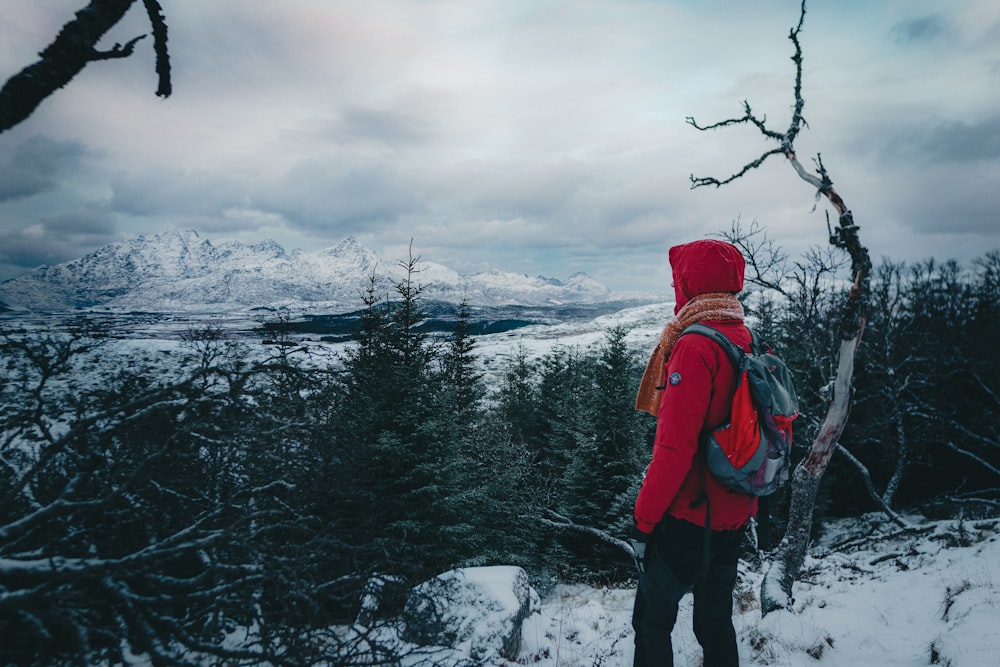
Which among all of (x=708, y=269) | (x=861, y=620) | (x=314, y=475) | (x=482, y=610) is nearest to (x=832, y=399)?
(x=861, y=620)

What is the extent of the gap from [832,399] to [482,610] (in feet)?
17.3

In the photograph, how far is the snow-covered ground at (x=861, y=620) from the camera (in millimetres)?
3850

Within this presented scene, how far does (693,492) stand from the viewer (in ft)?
9.09

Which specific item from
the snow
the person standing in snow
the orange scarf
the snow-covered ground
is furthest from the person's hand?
the snow-covered ground

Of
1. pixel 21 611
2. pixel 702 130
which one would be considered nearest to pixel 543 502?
pixel 702 130

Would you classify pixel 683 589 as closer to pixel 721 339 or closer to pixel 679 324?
pixel 721 339

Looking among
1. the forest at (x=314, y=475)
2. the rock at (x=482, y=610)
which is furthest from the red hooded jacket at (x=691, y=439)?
the rock at (x=482, y=610)

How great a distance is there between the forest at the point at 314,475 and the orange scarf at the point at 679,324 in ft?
7.13

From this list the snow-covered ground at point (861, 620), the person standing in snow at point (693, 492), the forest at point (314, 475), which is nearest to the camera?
the forest at point (314, 475)

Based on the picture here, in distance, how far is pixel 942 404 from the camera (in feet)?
55.1

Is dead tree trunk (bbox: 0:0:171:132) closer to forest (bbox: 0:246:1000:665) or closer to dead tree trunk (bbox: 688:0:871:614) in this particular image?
forest (bbox: 0:246:1000:665)

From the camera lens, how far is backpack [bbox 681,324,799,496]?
2.63 meters

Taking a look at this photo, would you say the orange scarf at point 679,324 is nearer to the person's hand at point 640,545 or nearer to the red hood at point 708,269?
the red hood at point 708,269

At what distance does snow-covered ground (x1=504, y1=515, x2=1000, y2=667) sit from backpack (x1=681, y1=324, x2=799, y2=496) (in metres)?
2.44
